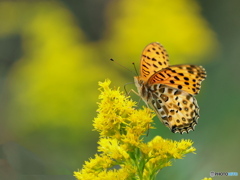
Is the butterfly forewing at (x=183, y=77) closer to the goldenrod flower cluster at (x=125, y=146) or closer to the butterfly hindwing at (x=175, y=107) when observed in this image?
the butterfly hindwing at (x=175, y=107)

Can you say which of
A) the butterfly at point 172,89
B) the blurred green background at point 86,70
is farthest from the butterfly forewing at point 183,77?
the blurred green background at point 86,70

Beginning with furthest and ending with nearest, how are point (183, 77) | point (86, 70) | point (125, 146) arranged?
point (86, 70), point (183, 77), point (125, 146)

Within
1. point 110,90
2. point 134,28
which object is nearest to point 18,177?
point 134,28

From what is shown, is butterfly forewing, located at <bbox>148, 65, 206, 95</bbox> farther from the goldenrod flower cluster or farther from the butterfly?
the goldenrod flower cluster

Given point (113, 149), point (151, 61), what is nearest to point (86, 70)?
point (151, 61)

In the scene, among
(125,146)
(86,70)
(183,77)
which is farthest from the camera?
(86,70)

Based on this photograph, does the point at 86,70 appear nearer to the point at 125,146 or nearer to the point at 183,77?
the point at 183,77
